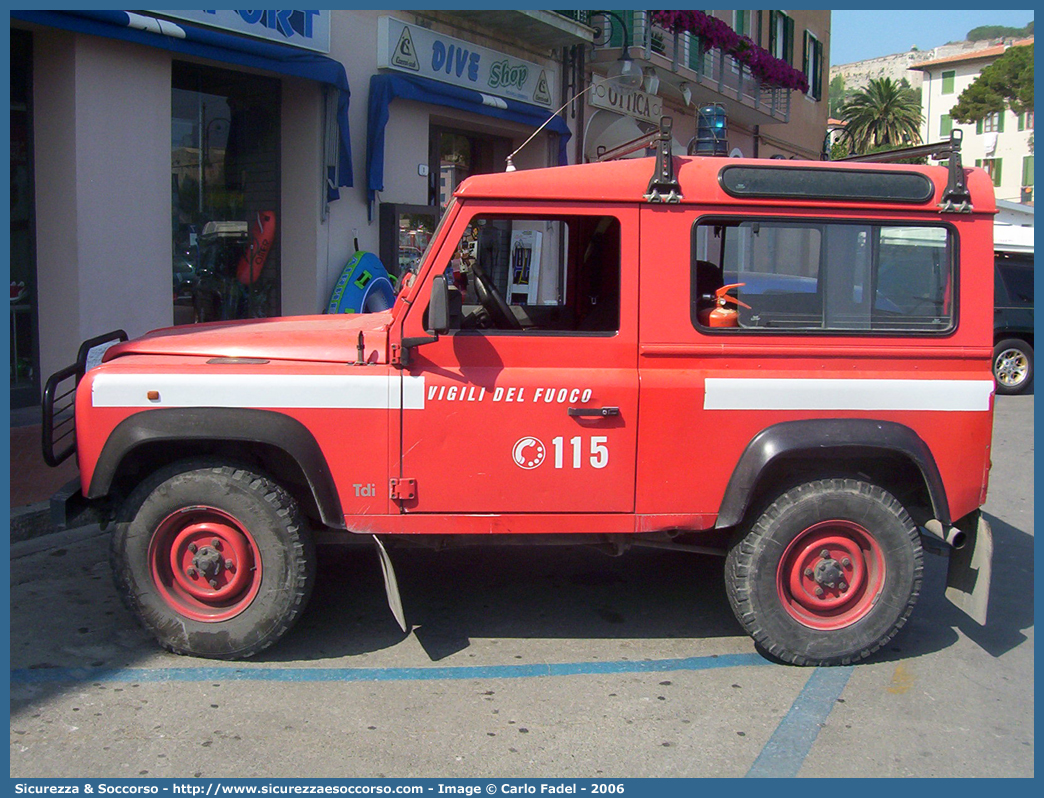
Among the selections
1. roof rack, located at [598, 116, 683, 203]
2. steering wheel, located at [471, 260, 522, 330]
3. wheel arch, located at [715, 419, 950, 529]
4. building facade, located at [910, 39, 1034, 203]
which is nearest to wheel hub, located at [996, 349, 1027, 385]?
wheel arch, located at [715, 419, 950, 529]

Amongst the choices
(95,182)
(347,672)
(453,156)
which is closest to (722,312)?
(347,672)

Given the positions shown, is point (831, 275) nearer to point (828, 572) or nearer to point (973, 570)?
point (828, 572)

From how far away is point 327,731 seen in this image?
3.60 m

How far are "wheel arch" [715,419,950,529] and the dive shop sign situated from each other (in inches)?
442

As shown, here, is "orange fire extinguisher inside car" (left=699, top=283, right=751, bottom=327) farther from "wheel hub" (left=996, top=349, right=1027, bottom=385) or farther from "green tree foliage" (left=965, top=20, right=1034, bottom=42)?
"green tree foliage" (left=965, top=20, right=1034, bottom=42)

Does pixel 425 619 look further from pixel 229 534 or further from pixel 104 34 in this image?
pixel 104 34

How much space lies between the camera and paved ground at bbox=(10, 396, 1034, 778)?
11.3 feet

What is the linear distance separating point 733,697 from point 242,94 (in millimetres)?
9039

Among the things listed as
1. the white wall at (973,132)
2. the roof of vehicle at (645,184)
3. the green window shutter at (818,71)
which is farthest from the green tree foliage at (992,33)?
the roof of vehicle at (645,184)

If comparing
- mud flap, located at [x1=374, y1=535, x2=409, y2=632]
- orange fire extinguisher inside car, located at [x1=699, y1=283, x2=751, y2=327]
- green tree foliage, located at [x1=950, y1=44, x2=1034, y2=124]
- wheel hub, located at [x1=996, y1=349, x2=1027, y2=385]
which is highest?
green tree foliage, located at [x1=950, y1=44, x2=1034, y2=124]

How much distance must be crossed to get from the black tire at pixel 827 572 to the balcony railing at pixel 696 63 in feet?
35.7

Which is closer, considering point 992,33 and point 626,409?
point 626,409

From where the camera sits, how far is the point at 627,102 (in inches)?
623

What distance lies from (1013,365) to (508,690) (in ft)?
43.2
